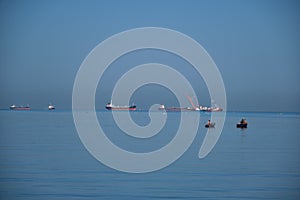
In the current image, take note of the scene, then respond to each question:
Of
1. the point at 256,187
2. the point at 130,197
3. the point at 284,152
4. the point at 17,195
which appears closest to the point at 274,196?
the point at 256,187

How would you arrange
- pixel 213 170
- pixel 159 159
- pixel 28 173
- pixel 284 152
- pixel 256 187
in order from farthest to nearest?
pixel 284 152 → pixel 159 159 → pixel 213 170 → pixel 28 173 → pixel 256 187

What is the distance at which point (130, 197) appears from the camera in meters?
17.3

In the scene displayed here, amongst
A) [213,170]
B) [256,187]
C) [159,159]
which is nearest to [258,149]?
[159,159]

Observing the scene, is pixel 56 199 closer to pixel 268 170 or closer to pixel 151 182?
pixel 151 182

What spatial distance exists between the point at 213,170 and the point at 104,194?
7.41 meters

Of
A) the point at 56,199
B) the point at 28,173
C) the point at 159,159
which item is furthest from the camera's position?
the point at 159,159

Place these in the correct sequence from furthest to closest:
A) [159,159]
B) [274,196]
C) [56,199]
A: 1. [159,159]
2. [274,196]
3. [56,199]

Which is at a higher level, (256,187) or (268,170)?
(268,170)

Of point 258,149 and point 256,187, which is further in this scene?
point 258,149

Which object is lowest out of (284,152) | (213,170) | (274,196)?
(274,196)

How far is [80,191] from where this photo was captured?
17953 mm

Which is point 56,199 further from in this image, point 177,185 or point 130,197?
point 177,185

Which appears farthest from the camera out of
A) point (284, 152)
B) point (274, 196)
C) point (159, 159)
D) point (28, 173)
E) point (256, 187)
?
point (284, 152)

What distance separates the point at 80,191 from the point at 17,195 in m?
2.11
